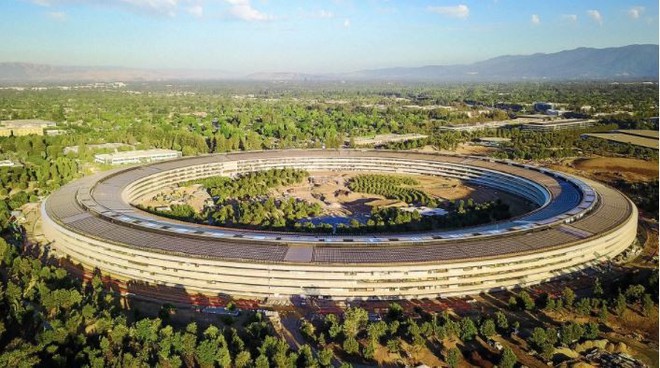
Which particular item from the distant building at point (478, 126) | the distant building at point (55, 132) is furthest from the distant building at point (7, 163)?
the distant building at point (478, 126)

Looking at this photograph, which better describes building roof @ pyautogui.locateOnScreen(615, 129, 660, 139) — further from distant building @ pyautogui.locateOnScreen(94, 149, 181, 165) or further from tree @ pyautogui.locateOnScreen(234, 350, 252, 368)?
tree @ pyautogui.locateOnScreen(234, 350, 252, 368)

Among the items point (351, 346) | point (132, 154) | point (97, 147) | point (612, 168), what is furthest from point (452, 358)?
point (97, 147)

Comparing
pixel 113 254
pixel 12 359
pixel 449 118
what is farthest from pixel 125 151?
pixel 449 118

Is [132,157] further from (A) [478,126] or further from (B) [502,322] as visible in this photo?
(A) [478,126]

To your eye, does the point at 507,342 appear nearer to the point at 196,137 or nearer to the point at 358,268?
the point at 358,268

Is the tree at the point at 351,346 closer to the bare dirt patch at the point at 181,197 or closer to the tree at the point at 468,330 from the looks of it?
the tree at the point at 468,330

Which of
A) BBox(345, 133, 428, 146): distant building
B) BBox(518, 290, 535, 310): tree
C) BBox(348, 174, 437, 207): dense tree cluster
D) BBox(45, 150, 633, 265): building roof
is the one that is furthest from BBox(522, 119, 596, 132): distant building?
BBox(518, 290, 535, 310): tree
